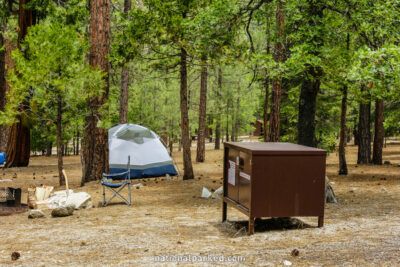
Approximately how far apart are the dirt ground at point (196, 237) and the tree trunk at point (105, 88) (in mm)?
3845

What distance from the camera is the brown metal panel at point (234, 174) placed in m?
6.64

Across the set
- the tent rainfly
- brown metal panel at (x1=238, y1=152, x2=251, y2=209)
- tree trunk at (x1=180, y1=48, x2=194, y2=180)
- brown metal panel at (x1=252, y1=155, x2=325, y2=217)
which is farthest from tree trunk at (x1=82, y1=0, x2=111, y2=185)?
brown metal panel at (x1=252, y1=155, x2=325, y2=217)

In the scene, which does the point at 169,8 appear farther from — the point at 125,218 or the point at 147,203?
the point at 125,218

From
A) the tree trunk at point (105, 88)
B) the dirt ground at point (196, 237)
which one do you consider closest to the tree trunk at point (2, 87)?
the tree trunk at point (105, 88)

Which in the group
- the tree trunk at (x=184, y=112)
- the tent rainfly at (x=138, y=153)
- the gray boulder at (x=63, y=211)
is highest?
the tree trunk at (x=184, y=112)

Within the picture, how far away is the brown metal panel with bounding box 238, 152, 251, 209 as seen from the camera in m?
6.05

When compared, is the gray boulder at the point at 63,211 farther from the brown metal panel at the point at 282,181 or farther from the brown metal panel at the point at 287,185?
the brown metal panel at the point at 287,185

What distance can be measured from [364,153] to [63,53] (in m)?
15.4

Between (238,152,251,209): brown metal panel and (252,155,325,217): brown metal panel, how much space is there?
15 centimetres

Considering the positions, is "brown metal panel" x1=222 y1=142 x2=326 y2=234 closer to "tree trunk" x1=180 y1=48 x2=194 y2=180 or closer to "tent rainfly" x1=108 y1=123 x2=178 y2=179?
"tree trunk" x1=180 y1=48 x2=194 y2=180

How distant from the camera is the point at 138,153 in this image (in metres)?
15.6

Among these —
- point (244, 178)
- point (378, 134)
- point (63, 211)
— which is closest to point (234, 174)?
point (244, 178)

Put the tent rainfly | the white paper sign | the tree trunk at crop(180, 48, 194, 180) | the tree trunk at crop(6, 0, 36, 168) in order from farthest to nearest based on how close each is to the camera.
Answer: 1. the tree trunk at crop(6, 0, 36, 168)
2. the tent rainfly
3. the tree trunk at crop(180, 48, 194, 180)
4. the white paper sign

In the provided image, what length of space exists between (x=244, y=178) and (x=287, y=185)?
0.64 metres
